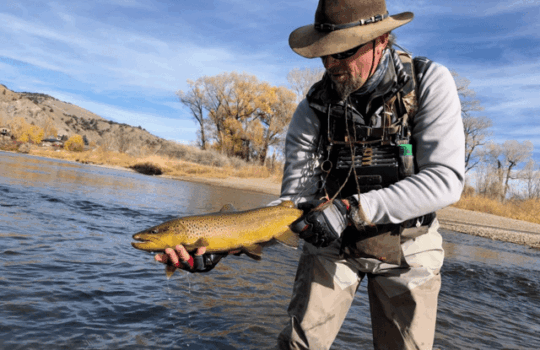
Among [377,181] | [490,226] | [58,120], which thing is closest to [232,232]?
[377,181]

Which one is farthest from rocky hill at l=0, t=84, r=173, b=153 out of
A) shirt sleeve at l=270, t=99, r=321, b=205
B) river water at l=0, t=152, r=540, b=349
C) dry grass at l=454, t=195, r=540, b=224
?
shirt sleeve at l=270, t=99, r=321, b=205

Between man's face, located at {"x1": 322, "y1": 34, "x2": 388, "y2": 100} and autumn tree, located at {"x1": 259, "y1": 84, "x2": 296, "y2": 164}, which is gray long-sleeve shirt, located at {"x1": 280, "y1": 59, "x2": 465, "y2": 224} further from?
autumn tree, located at {"x1": 259, "y1": 84, "x2": 296, "y2": 164}

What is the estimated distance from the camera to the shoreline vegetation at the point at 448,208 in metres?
16.1

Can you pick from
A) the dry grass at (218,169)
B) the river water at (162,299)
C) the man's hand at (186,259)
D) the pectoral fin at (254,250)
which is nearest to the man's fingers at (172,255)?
the man's hand at (186,259)

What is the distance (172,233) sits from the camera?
8.00 ft

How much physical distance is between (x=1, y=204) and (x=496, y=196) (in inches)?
1005

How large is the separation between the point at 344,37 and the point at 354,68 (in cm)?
20

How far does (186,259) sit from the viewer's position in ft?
7.70

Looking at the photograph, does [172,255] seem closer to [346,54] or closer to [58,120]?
[346,54]

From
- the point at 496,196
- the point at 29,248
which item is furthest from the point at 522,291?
the point at 496,196

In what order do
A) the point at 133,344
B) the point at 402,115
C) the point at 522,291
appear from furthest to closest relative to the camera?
the point at 522,291 < the point at 133,344 < the point at 402,115

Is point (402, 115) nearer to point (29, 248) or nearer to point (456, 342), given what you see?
point (456, 342)

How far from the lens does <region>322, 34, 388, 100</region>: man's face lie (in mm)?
2283

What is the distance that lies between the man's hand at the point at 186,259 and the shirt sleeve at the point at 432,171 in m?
1.01
